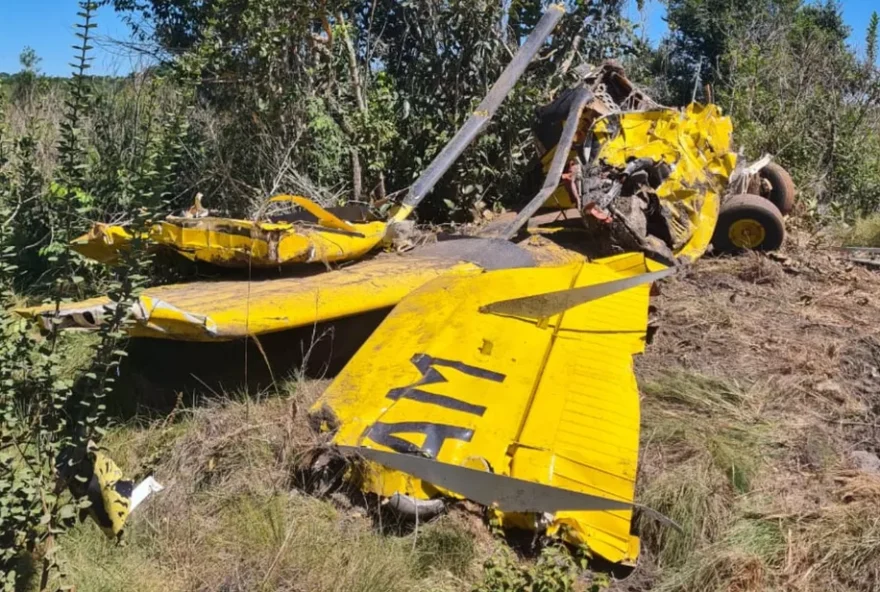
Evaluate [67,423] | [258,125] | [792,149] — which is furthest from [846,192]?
[67,423]

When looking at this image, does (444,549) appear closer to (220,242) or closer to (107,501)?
(107,501)

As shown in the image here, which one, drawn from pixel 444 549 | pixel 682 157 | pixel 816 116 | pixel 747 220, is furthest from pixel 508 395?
pixel 816 116

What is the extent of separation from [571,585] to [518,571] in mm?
169

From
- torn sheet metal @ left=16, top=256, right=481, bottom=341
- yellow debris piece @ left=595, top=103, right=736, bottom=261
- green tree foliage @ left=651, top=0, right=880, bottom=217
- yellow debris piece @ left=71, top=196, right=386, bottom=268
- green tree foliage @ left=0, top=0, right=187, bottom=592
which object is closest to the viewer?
green tree foliage @ left=0, top=0, right=187, bottom=592

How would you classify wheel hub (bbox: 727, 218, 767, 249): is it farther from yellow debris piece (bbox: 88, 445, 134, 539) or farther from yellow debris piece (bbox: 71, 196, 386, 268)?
yellow debris piece (bbox: 88, 445, 134, 539)

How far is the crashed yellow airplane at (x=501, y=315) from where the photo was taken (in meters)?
2.79

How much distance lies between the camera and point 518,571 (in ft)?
8.25

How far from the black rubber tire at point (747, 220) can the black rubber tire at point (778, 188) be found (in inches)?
32.6

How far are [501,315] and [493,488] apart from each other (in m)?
1.41

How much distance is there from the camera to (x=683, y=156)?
610 centimetres

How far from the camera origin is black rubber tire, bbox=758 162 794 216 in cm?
746

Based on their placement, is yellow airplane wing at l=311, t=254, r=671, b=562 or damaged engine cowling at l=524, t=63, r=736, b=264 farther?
damaged engine cowling at l=524, t=63, r=736, b=264

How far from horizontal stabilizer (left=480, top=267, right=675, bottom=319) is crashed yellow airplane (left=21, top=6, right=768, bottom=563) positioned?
11 millimetres

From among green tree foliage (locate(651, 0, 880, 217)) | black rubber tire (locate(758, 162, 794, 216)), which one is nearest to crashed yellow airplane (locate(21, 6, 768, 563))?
black rubber tire (locate(758, 162, 794, 216))
